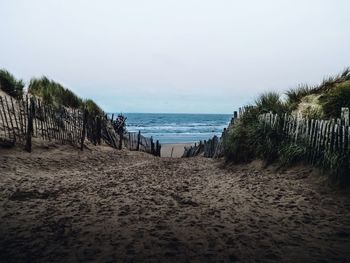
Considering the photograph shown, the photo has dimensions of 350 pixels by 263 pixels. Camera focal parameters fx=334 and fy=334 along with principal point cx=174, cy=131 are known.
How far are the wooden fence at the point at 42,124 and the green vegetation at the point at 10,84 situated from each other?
1047 mm

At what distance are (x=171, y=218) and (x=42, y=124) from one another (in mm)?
7871

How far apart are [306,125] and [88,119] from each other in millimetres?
8981

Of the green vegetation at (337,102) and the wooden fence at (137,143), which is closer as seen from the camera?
the green vegetation at (337,102)

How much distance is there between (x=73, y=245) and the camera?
3217mm

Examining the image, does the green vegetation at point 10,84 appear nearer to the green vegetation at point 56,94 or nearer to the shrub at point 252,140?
the green vegetation at point 56,94

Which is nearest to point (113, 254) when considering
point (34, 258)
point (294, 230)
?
point (34, 258)

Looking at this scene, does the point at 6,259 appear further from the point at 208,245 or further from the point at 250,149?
the point at 250,149

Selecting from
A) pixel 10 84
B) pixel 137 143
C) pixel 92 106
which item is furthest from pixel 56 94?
pixel 137 143

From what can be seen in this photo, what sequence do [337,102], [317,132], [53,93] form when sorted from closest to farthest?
[317,132], [337,102], [53,93]

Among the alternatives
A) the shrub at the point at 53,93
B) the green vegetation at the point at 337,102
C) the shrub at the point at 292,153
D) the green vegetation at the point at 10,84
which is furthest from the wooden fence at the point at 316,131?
the shrub at the point at 53,93

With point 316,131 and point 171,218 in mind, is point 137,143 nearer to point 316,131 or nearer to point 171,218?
point 316,131

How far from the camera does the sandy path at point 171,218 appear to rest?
3.05 metres

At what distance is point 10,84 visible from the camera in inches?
521

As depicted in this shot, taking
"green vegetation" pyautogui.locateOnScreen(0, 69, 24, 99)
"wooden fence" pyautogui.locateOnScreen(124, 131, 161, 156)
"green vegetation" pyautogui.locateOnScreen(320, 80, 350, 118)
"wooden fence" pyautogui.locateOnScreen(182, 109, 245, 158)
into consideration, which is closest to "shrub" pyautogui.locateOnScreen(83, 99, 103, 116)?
"wooden fence" pyautogui.locateOnScreen(124, 131, 161, 156)
